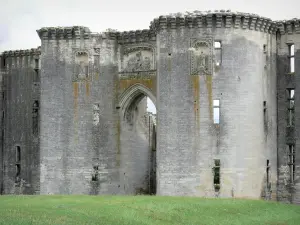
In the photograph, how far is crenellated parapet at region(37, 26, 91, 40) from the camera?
1663 inches

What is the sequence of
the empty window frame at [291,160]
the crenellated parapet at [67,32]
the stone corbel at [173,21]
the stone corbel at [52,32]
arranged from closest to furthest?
the stone corbel at [173,21] → the empty window frame at [291,160] → the crenellated parapet at [67,32] → the stone corbel at [52,32]

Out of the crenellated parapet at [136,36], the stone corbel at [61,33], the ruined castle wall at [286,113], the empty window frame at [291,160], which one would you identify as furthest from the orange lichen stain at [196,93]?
the stone corbel at [61,33]

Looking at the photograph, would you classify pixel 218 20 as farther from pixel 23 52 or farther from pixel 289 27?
pixel 23 52

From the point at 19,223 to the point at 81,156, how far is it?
18702 millimetres

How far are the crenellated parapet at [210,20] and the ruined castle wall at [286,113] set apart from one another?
10.7 ft

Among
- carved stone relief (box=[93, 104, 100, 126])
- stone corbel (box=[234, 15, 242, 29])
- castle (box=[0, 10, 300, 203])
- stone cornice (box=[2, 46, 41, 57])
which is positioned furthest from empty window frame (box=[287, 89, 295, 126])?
stone cornice (box=[2, 46, 41, 57])

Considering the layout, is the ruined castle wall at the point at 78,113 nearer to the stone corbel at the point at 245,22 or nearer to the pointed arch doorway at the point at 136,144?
the pointed arch doorway at the point at 136,144

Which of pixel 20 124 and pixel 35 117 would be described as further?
pixel 20 124

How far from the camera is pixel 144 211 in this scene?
1134 inches

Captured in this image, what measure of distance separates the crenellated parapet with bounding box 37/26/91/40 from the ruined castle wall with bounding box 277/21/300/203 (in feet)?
38.7

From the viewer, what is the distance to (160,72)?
38.9 meters

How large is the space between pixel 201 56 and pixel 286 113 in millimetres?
6928

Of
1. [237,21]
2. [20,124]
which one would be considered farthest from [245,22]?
[20,124]

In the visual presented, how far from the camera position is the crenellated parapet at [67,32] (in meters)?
42.2
